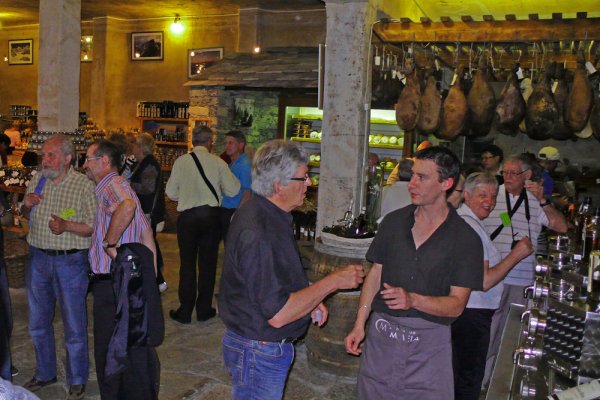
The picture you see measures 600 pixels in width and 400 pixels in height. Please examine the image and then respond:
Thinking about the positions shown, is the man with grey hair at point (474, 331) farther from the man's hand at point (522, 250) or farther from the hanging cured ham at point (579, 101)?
the hanging cured ham at point (579, 101)

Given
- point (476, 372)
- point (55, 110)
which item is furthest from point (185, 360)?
point (55, 110)

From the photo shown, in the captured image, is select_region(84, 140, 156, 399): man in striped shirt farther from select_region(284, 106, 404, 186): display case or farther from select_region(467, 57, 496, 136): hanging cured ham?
select_region(284, 106, 404, 186): display case

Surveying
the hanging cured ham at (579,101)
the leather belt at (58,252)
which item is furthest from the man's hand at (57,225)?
the hanging cured ham at (579,101)

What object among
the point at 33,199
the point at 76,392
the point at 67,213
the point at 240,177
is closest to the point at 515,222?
the point at 240,177

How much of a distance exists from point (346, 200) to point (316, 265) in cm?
106

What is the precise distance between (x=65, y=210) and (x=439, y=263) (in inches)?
104

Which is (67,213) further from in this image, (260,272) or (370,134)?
(370,134)

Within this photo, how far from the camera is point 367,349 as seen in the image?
3.09m

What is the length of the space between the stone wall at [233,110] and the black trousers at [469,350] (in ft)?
23.6

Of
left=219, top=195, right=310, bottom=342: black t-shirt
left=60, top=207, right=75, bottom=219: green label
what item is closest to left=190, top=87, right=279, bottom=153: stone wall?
left=60, top=207, right=75, bottom=219: green label

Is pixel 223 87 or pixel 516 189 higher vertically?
pixel 223 87

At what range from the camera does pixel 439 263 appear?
2.91 metres

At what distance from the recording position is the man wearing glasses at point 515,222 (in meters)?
4.57

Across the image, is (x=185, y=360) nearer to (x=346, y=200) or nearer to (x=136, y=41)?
(x=346, y=200)
